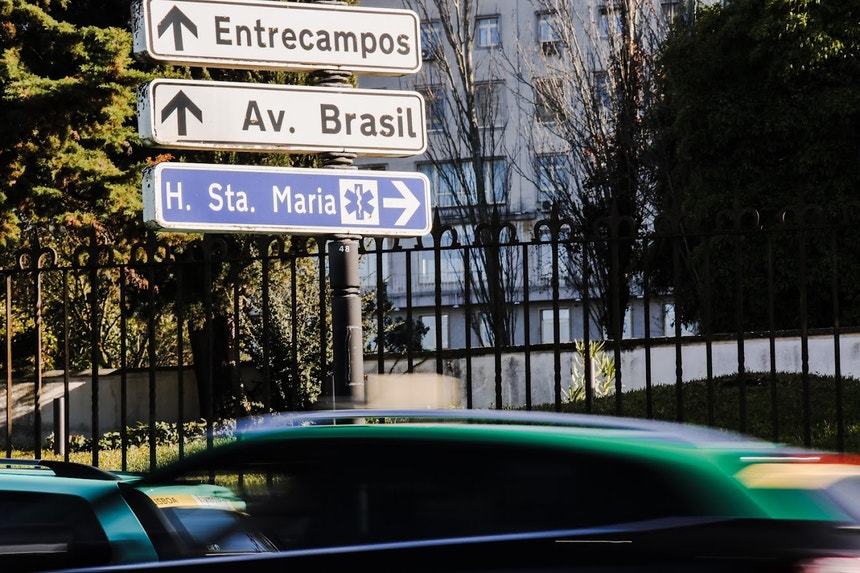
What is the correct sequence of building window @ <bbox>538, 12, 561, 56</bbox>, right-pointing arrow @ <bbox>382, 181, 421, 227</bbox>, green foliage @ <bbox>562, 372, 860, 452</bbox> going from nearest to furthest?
right-pointing arrow @ <bbox>382, 181, 421, 227</bbox> → green foliage @ <bbox>562, 372, 860, 452</bbox> → building window @ <bbox>538, 12, 561, 56</bbox>

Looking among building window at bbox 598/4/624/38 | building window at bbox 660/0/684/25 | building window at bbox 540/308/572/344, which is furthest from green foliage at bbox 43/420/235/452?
building window at bbox 540/308/572/344

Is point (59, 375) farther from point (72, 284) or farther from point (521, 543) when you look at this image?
point (521, 543)

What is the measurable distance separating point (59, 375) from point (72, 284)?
29.2ft

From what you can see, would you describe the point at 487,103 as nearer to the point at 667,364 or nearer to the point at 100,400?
the point at 100,400

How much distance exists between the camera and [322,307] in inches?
323

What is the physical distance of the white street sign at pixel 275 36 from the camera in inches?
215

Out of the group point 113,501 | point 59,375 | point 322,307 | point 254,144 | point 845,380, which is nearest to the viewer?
point 113,501

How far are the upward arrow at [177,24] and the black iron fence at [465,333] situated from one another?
186cm

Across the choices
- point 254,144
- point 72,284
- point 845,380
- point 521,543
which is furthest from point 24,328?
point 521,543

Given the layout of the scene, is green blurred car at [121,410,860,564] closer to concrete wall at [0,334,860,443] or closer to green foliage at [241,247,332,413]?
concrete wall at [0,334,860,443]

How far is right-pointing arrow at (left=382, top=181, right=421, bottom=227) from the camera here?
577cm

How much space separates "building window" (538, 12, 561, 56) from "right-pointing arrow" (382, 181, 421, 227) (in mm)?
22607

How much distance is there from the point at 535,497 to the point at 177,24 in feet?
10.8

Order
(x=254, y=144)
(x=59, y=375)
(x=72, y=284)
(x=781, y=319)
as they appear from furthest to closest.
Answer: (x=72, y=284) < (x=781, y=319) < (x=59, y=375) < (x=254, y=144)
